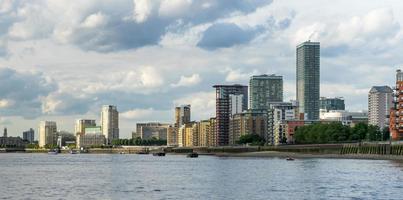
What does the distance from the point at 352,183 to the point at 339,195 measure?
21.0 meters

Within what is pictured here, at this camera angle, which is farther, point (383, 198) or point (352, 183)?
point (352, 183)

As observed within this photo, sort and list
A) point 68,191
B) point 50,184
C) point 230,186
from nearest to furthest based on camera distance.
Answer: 1. point 68,191
2. point 230,186
3. point 50,184

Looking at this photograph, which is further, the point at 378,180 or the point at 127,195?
the point at 378,180

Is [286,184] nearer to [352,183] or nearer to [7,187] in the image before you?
[352,183]

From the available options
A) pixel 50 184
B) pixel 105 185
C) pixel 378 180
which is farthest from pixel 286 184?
pixel 50 184

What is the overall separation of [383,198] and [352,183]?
25126 millimetres

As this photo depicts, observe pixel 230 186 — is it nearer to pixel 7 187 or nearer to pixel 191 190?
pixel 191 190

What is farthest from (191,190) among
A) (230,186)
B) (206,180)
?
(206,180)

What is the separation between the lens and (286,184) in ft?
→ 361

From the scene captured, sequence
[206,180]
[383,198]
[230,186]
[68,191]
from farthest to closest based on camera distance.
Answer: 1. [206,180]
2. [230,186]
3. [68,191]
4. [383,198]

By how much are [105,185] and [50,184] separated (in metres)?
9.64

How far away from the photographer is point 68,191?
98.9 meters

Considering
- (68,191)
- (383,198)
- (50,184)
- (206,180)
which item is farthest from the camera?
(206,180)

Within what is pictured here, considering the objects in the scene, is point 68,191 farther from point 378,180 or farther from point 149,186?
point 378,180
